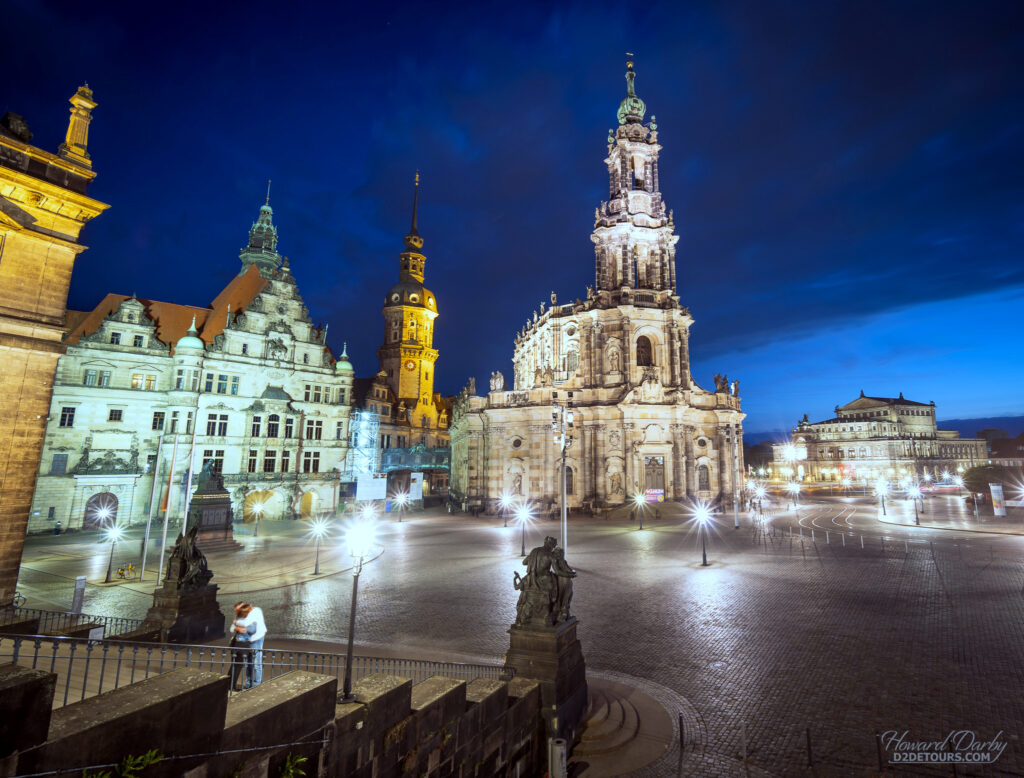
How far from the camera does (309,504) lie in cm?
4212

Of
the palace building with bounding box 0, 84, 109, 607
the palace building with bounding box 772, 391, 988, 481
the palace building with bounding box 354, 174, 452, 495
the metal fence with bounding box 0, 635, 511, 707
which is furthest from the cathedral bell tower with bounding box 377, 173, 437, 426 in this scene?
the palace building with bounding box 772, 391, 988, 481

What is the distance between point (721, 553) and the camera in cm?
2534

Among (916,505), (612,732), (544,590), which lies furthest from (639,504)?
(612,732)

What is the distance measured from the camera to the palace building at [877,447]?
3750 inches

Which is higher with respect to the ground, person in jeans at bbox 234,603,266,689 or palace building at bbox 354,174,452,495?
palace building at bbox 354,174,452,495

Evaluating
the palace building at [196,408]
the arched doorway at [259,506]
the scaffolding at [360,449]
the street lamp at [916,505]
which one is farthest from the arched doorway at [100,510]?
the street lamp at [916,505]

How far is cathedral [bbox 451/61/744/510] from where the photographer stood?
145 ft

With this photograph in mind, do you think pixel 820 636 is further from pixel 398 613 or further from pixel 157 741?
pixel 157 741

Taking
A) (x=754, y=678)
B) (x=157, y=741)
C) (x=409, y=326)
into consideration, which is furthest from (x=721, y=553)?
(x=409, y=326)

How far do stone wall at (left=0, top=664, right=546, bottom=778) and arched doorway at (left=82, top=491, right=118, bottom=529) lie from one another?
110 feet

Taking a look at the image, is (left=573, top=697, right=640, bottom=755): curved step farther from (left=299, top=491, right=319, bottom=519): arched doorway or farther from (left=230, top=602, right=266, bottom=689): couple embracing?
(left=299, top=491, right=319, bottom=519): arched doorway

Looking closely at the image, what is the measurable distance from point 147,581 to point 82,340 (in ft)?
71.8

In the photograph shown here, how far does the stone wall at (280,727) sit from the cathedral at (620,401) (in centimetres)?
3347

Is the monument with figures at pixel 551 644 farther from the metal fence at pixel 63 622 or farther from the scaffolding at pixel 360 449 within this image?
the scaffolding at pixel 360 449
